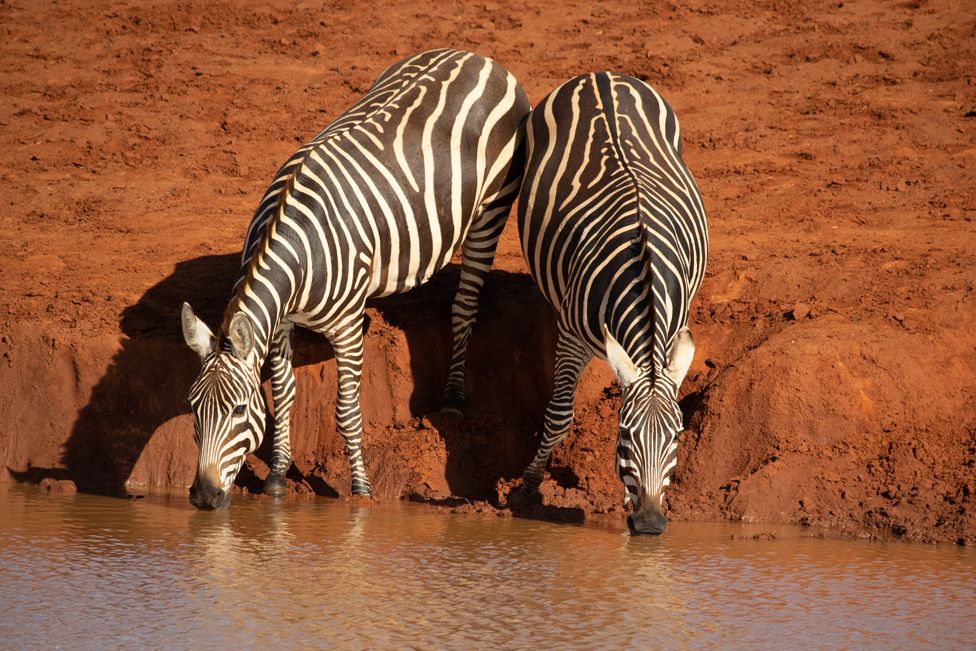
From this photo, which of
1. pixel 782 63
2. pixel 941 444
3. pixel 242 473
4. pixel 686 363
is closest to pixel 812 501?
pixel 941 444

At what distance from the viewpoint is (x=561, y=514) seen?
23.0 feet

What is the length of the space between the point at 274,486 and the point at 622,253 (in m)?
2.91

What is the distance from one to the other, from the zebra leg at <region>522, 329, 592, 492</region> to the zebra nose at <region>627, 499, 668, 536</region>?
1480 millimetres

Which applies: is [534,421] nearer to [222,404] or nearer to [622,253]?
[622,253]

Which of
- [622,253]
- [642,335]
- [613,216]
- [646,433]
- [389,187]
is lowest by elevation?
[646,433]

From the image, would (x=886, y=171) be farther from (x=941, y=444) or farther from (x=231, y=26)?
(x=231, y=26)

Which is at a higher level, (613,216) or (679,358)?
(613,216)

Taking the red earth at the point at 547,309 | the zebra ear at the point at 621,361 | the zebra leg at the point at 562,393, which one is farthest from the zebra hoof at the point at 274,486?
the zebra ear at the point at 621,361

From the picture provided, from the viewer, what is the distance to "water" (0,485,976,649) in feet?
15.0

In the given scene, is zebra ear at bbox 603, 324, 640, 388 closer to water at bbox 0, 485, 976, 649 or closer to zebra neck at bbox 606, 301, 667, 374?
zebra neck at bbox 606, 301, 667, 374

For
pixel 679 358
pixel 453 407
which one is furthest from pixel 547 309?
pixel 679 358

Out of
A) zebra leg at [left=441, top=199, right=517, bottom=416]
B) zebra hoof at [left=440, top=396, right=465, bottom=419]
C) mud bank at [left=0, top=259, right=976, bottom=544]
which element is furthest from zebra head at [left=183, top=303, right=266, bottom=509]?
zebra leg at [left=441, top=199, right=517, bottom=416]

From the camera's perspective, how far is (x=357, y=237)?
741 cm

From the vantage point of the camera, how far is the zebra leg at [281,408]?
7602 millimetres
